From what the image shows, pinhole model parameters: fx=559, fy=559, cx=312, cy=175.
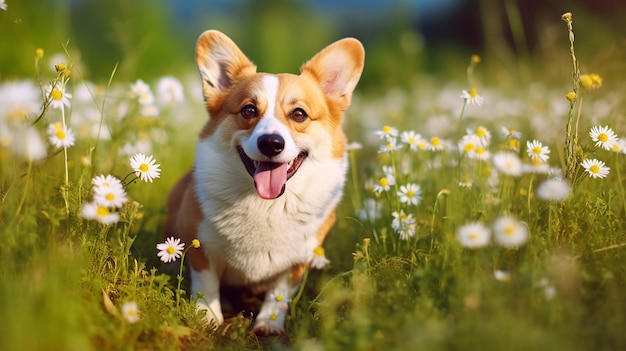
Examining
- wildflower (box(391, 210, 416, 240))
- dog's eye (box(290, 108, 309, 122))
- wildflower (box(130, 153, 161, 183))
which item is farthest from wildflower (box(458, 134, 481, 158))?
wildflower (box(130, 153, 161, 183))

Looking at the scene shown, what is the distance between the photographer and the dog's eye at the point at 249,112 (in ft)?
8.93

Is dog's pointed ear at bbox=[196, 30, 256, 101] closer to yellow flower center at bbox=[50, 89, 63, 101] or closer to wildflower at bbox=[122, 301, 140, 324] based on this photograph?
yellow flower center at bbox=[50, 89, 63, 101]

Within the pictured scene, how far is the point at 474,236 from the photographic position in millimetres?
1983

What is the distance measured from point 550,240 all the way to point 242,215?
1.38 meters

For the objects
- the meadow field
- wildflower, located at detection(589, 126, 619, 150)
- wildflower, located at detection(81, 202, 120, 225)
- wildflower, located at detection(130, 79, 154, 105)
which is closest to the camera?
the meadow field

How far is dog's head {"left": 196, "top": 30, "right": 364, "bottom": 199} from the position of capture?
2.54 meters

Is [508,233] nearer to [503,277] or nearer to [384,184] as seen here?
[503,277]

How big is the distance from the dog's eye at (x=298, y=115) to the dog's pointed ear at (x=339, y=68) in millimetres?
333

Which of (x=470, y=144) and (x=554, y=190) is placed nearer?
(x=554, y=190)

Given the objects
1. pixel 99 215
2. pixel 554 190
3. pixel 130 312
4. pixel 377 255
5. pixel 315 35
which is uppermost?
pixel 315 35

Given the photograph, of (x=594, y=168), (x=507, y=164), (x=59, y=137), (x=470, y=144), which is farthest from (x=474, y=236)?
(x=59, y=137)

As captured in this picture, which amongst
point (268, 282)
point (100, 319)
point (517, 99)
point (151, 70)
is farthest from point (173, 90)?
point (151, 70)

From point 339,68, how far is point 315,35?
1678 cm

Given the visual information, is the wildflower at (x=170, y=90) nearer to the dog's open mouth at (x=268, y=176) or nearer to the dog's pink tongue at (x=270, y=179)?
the dog's open mouth at (x=268, y=176)
